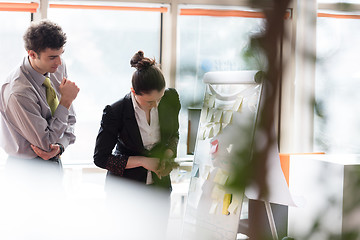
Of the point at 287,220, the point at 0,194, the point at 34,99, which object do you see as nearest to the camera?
the point at 34,99

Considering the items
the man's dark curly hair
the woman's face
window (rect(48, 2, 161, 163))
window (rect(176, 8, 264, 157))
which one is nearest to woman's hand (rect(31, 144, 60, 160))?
the man's dark curly hair

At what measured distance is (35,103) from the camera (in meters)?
2.25

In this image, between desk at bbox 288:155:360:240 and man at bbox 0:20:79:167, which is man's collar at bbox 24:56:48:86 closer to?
man at bbox 0:20:79:167

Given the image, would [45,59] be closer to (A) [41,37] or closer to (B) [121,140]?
(A) [41,37]

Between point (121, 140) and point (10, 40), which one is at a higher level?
point (10, 40)

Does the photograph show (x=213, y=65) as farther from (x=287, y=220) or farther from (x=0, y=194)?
(x=287, y=220)

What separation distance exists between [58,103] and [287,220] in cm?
177

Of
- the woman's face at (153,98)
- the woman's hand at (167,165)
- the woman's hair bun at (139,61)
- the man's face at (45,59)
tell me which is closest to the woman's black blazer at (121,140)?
the woman's hair bun at (139,61)

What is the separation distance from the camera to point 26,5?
3.94 meters

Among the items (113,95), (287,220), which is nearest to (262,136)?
(287,220)

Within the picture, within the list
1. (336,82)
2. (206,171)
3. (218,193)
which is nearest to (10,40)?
(206,171)

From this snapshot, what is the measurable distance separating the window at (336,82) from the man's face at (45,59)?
81.9 inches

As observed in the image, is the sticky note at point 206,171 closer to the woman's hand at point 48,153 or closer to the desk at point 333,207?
the woman's hand at point 48,153

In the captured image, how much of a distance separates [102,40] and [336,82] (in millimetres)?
3823
